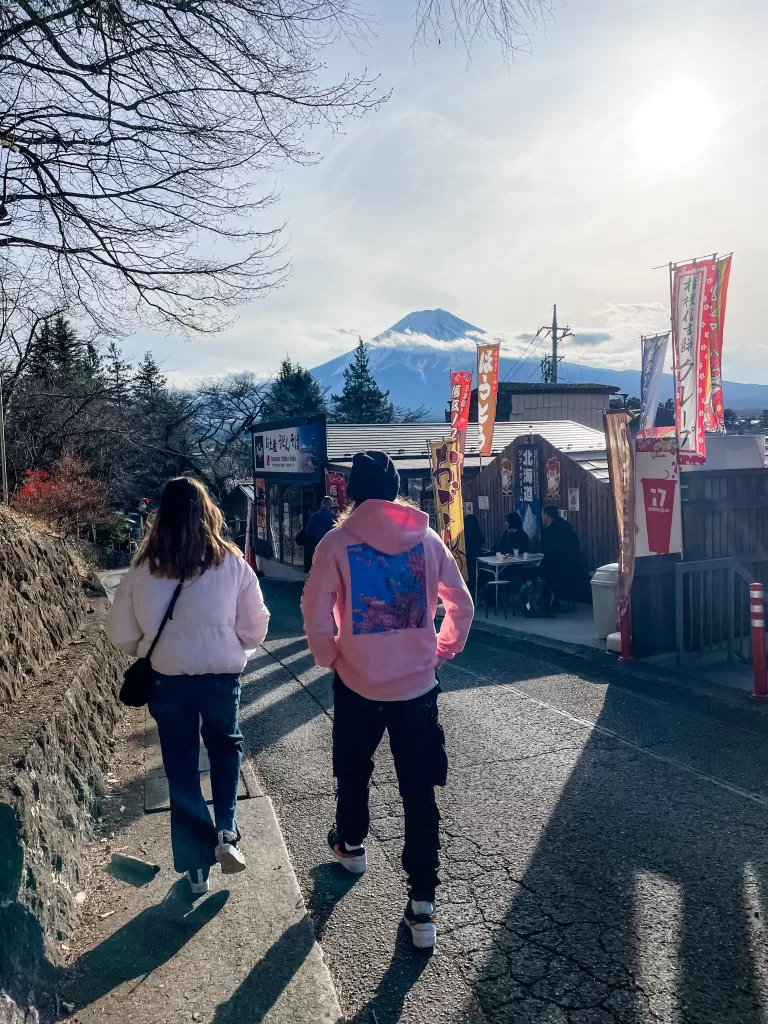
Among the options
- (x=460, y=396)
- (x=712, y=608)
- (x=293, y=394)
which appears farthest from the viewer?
(x=293, y=394)

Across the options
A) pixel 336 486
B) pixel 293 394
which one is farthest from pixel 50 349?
pixel 293 394

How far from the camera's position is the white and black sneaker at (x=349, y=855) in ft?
12.2

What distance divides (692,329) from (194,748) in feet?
28.1

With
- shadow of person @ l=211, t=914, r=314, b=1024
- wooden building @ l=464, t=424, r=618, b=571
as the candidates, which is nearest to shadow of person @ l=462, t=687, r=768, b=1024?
shadow of person @ l=211, t=914, r=314, b=1024

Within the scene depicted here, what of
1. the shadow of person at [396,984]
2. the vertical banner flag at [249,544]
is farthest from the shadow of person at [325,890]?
the vertical banner flag at [249,544]

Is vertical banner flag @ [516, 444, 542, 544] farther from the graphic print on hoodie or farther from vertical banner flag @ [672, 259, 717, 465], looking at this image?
the graphic print on hoodie

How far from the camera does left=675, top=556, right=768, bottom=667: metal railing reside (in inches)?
335

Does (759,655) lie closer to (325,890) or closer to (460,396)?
(325,890)

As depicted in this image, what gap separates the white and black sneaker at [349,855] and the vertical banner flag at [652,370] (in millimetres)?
7857

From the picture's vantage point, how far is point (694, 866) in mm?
3797

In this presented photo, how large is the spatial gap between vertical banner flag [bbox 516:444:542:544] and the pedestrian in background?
12.5 meters

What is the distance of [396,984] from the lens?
114 inches

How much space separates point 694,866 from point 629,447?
6.01 metres

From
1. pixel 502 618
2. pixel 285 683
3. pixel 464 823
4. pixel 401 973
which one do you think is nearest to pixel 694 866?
pixel 464 823
